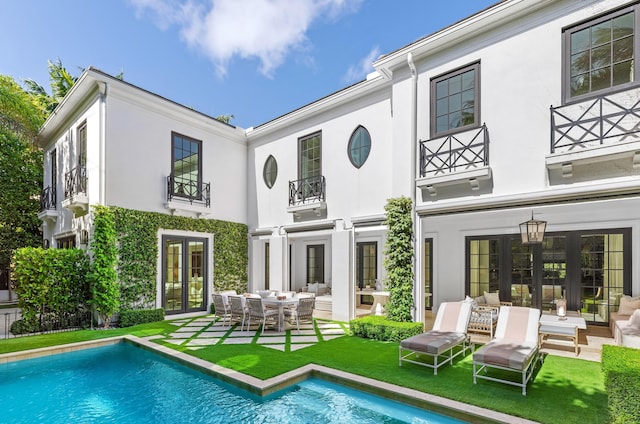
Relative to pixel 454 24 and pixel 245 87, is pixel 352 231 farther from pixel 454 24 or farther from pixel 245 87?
pixel 245 87

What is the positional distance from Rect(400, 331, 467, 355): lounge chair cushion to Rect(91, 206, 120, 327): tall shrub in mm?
8315

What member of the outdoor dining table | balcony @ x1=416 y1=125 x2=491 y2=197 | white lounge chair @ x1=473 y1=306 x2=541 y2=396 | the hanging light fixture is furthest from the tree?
the hanging light fixture

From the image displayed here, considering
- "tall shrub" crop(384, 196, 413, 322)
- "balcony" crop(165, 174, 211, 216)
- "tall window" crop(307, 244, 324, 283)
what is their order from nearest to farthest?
"tall shrub" crop(384, 196, 413, 322) < "balcony" crop(165, 174, 211, 216) < "tall window" crop(307, 244, 324, 283)

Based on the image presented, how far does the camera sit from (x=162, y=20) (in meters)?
12.8

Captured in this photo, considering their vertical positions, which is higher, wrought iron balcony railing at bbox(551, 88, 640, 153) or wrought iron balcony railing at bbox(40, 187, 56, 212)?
wrought iron balcony railing at bbox(551, 88, 640, 153)

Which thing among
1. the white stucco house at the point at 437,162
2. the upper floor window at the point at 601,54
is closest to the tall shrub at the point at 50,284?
the white stucco house at the point at 437,162

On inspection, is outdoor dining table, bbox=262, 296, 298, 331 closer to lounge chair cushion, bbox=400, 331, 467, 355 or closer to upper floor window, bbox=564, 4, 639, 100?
lounge chair cushion, bbox=400, 331, 467, 355

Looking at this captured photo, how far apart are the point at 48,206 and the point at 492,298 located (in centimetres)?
1722

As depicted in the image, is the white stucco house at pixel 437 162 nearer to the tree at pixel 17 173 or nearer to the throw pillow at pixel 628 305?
Answer: the throw pillow at pixel 628 305

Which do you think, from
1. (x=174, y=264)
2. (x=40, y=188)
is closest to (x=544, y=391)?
(x=174, y=264)

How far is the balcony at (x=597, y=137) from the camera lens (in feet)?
19.7

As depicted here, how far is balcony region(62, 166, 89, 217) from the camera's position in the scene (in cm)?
1076

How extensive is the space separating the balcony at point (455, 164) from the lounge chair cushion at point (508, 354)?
11.0 feet

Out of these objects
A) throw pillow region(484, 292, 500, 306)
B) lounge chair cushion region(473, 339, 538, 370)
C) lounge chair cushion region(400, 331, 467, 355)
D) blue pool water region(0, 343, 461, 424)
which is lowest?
blue pool water region(0, 343, 461, 424)
